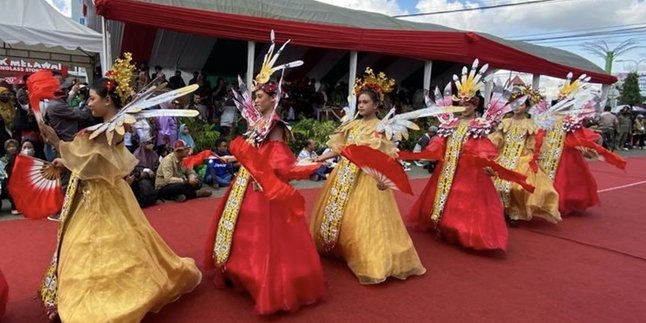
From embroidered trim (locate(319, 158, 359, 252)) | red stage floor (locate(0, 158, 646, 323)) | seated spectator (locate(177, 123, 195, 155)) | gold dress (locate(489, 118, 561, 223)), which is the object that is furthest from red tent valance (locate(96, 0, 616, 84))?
embroidered trim (locate(319, 158, 359, 252))

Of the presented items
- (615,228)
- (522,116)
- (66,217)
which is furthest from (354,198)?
(615,228)

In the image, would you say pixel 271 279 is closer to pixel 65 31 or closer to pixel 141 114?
pixel 141 114

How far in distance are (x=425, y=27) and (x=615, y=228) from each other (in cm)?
942

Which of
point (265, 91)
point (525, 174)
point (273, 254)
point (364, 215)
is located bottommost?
point (273, 254)

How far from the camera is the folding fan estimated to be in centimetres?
259

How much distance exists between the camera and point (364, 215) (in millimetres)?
3551

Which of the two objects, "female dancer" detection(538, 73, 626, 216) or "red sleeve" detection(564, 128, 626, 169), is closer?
"red sleeve" detection(564, 128, 626, 169)

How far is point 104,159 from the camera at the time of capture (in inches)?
99.3

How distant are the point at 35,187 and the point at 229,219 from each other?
1103mm

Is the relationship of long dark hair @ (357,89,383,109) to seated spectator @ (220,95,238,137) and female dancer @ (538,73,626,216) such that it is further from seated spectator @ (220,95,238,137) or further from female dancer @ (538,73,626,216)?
seated spectator @ (220,95,238,137)

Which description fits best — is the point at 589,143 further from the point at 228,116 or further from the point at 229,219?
the point at 228,116

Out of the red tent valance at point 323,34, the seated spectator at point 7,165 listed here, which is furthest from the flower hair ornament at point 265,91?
the red tent valance at point 323,34

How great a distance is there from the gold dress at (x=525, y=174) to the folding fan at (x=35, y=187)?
4.44 m

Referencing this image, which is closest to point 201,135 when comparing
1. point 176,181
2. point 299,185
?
point 299,185
